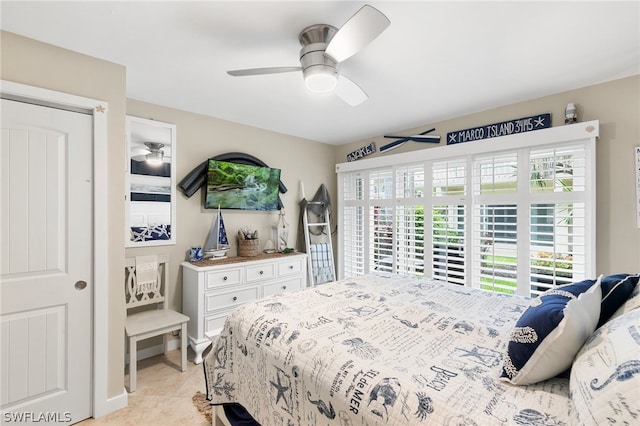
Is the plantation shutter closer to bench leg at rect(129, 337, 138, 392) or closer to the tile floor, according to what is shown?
the tile floor

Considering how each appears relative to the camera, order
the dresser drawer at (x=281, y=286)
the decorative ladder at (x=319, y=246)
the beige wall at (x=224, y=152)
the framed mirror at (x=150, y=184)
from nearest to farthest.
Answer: the framed mirror at (x=150, y=184) < the beige wall at (x=224, y=152) < the dresser drawer at (x=281, y=286) < the decorative ladder at (x=319, y=246)

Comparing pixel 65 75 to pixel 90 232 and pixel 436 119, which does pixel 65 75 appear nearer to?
pixel 90 232

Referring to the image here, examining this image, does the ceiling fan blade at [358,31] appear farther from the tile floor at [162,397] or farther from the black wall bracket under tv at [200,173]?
the tile floor at [162,397]

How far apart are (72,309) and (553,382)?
2620mm

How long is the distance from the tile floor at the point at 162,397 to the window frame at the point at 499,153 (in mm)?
2456

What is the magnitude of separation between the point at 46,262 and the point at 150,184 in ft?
3.73

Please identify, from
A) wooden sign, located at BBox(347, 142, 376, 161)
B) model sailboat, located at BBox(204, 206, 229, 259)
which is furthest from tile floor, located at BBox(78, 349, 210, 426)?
wooden sign, located at BBox(347, 142, 376, 161)

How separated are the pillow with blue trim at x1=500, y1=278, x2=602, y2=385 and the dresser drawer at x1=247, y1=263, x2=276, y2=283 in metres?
2.45

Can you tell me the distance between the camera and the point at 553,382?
Answer: 101 centimetres

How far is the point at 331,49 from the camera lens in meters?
1.50

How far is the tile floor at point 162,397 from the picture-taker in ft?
6.29

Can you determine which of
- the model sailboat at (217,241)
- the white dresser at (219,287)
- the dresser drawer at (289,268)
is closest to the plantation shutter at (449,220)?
the dresser drawer at (289,268)

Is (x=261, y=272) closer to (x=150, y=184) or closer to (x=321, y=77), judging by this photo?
(x=150, y=184)

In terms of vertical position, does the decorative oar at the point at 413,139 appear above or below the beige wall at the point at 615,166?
above
